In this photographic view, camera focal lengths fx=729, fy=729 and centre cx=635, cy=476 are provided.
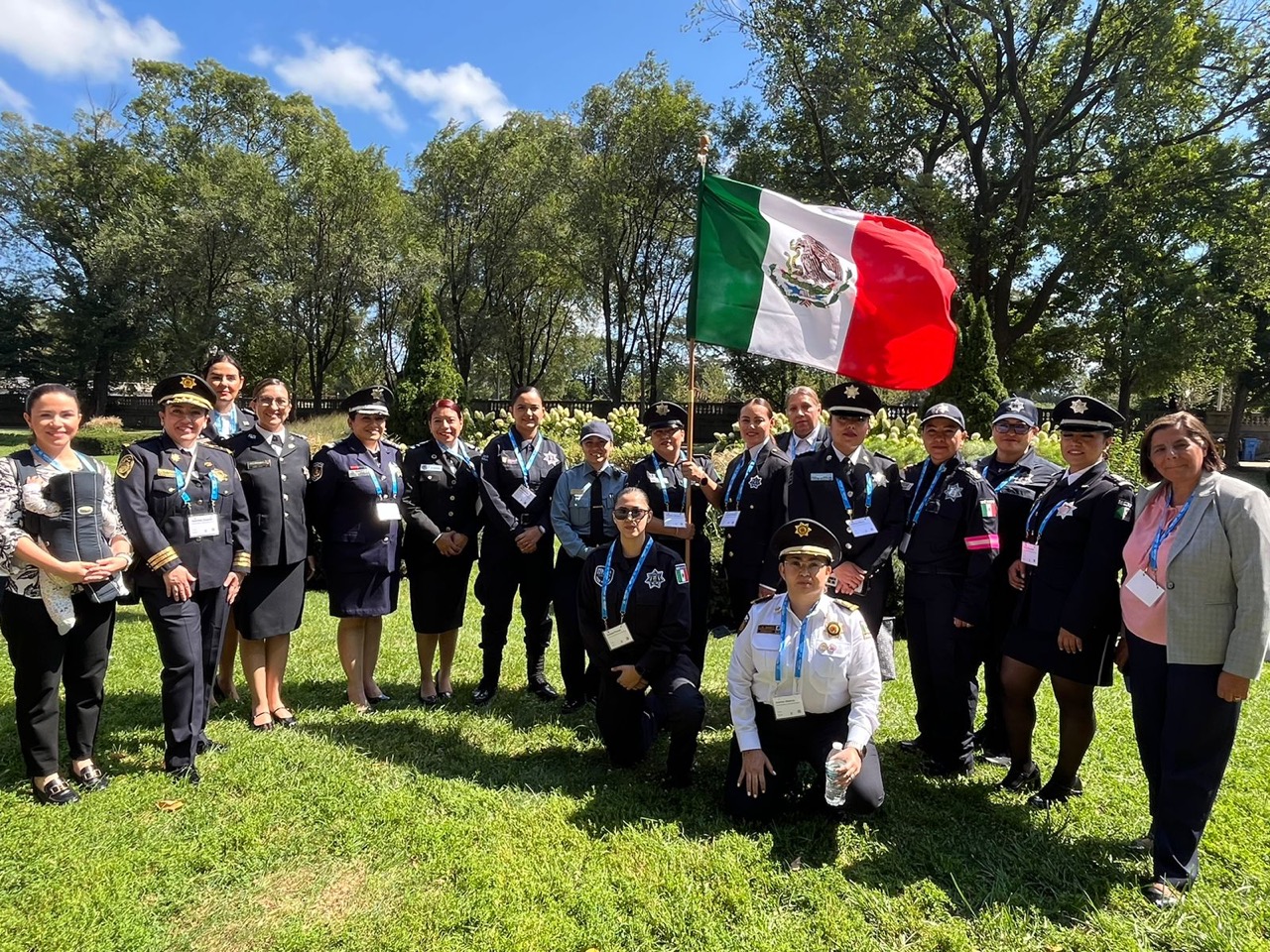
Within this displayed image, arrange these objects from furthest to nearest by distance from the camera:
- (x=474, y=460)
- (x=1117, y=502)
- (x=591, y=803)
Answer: (x=474, y=460) < (x=591, y=803) < (x=1117, y=502)

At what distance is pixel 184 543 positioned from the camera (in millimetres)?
3889

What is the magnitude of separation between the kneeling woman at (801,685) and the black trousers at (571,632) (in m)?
1.71

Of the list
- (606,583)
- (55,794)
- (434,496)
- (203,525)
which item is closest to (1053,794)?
(606,583)

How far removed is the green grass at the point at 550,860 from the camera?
109 inches

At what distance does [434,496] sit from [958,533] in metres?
3.40

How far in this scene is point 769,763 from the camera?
11.6ft

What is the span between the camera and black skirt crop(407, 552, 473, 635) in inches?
201

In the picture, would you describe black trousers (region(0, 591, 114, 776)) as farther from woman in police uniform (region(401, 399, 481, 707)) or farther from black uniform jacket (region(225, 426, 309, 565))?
woman in police uniform (region(401, 399, 481, 707))

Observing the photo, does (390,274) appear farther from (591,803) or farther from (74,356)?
(591,803)

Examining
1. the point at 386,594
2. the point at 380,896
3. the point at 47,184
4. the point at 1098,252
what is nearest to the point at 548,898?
the point at 380,896

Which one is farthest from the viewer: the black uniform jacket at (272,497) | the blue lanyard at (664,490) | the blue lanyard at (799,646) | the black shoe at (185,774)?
the blue lanyard at (664,490)

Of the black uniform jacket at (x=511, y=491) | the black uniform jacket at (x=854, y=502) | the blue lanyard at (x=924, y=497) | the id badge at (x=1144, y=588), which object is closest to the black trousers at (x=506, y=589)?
A: the black uniform jacket at (x=511, y=491)

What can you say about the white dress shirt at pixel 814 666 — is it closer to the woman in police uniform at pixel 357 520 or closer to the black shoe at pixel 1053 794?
the black shoe at pixel 1053 794

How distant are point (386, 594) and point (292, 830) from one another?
67.8 inches
